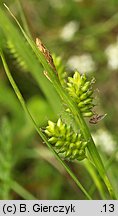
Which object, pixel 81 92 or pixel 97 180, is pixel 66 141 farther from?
pixel 97 180

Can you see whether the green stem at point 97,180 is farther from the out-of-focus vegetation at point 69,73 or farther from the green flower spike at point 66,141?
the out-of-focus vegetation at point 69,73

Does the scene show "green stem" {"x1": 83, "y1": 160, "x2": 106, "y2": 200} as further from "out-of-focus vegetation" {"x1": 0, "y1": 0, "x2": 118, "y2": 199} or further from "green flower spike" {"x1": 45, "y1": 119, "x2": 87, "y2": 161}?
"out-of-focus vegetation" {"x1": 0, "y1": 0, "x2": 118, "y2": 199}

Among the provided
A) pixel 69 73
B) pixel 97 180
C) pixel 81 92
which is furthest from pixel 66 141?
pixel 69 73

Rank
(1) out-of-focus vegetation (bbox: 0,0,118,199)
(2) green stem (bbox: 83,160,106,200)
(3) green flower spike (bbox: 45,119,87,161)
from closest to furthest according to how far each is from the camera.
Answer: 1. (3) green flower spike (bbox: 45,119,87,161)
2. (2) green stem (bbox: 83,160,106,200)
3. (1) out-of-focus vegetation (bbox: 0,0,118,199)

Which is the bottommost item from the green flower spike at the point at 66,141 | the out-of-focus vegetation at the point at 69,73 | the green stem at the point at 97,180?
the green flower spike at the point at 66,141

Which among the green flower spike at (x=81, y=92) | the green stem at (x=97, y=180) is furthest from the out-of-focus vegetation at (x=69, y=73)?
→ the green flower spike at (x=81, y=92)

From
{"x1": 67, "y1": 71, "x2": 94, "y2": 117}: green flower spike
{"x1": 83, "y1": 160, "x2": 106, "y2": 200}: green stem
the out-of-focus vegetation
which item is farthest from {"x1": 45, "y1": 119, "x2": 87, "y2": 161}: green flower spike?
the out-of-focus vegetation
